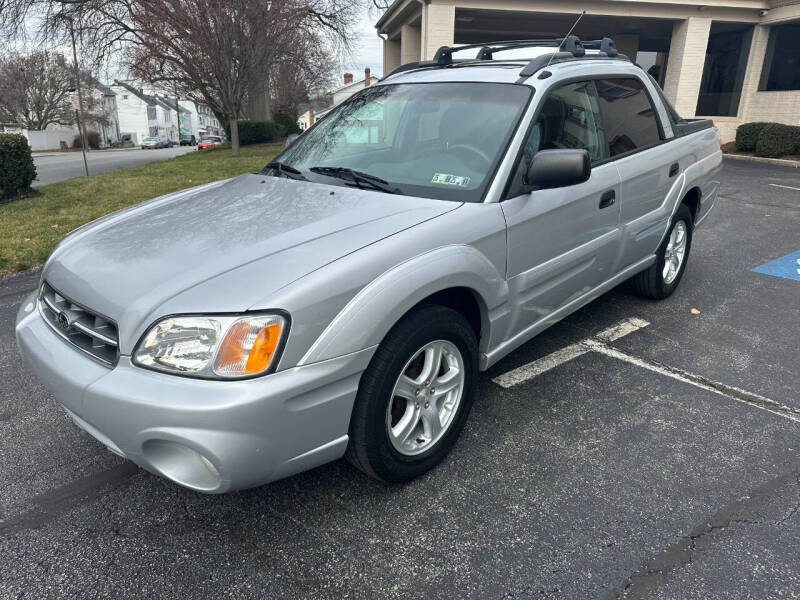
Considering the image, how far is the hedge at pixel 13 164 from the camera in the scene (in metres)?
9.48

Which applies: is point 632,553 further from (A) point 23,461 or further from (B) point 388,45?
Answer: (B) point 388,45

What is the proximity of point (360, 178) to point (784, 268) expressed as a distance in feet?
16.2

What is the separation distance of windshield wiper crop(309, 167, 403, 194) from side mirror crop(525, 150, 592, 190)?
643 mm

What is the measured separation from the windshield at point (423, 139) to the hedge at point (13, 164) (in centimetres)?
805

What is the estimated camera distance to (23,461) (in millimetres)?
2797

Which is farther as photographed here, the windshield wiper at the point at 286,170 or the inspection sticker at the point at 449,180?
the windshield wiper at the point at 286,170

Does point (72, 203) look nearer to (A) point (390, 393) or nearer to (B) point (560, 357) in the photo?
(B) point (560, 357)

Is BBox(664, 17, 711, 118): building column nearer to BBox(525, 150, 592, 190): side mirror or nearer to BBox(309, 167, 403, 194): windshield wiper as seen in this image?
BBox(525, 150, 592, 190): side mirror

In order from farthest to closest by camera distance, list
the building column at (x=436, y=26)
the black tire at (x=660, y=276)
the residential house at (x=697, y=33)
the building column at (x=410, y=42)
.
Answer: the building column at (x=410, y=42) → the residential house at (x=697, y=33) → the building column at (x=436, y=26) → the black tire at (x=660, y=276)

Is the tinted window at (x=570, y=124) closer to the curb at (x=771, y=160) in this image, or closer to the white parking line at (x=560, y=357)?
the white parking line at (x=560, y=357)

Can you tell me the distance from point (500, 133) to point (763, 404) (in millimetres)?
2084

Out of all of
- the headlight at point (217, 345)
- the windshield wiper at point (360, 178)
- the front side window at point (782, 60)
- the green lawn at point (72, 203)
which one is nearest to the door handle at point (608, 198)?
the windshield wiper at point (360, 178)

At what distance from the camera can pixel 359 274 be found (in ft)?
7.19

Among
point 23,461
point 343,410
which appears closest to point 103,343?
point 343,410
